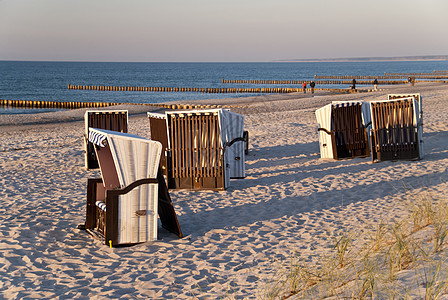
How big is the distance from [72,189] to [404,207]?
6062mm

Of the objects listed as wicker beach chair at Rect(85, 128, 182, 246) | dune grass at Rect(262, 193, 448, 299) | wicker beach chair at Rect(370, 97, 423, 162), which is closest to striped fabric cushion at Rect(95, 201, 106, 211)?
wicker beach chair at Rect(85, 128, 182, 246)

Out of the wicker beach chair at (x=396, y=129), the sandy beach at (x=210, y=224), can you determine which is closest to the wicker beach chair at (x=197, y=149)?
the sandy beach at (x=210, y=224)

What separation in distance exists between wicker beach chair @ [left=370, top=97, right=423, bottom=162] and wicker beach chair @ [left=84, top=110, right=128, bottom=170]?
589 cm

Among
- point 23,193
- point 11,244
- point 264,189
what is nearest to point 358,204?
point 264,189

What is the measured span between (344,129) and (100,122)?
19.4 ft

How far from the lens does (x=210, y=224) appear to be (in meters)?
7.25

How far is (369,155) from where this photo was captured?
12.5 meters

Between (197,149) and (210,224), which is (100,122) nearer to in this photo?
(197,149)

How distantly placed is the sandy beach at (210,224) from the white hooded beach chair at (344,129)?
377mm

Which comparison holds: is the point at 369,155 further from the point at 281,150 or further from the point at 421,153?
the point at 281,150

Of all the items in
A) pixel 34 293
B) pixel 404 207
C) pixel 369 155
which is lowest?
pixel 34 293

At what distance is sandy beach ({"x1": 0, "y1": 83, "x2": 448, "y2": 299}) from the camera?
5.04 metres

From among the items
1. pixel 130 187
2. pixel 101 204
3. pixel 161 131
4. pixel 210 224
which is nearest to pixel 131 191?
pixel 130 187

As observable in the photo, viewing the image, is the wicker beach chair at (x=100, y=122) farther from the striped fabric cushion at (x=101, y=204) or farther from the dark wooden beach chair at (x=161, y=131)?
the striped fabric cushion at (x=101, y=204)
